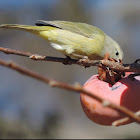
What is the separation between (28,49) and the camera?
8.04 m

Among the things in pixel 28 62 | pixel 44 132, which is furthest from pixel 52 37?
pixel 28 62

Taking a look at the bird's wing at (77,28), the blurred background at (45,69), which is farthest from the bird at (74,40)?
the blurred background at (45,69)

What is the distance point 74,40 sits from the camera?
285 centimetres

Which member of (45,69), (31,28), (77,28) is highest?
(45,69)

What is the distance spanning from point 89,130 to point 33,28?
31.0ft

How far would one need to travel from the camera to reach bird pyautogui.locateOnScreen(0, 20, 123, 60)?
271 cm

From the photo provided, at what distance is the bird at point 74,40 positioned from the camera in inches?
107

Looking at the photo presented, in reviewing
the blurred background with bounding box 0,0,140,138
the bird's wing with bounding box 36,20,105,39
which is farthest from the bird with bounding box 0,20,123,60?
the blurred background with bounding box 0,0,140,138

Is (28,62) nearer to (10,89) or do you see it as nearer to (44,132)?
(10,89)

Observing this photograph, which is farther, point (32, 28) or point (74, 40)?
point (74, 40)

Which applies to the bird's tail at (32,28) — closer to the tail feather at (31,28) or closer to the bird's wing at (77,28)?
the tail feather at (31,28)

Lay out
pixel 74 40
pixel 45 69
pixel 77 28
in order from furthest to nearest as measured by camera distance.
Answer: pixel 45 69, pixel 77 28, pixel 74 40

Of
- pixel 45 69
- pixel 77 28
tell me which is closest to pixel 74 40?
pixel 77 28

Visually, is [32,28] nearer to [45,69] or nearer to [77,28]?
[77,28]
